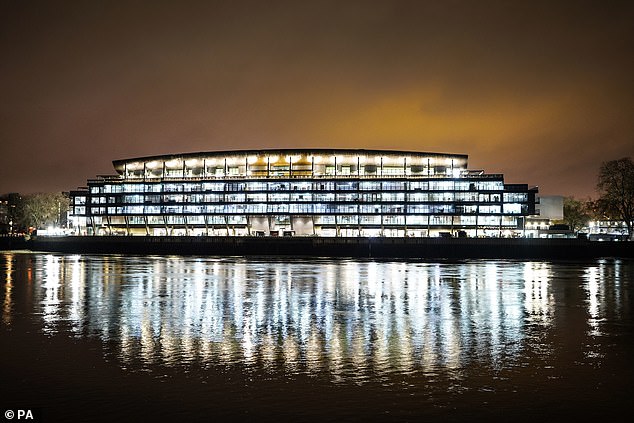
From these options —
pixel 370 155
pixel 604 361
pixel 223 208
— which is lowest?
pixel 604 361

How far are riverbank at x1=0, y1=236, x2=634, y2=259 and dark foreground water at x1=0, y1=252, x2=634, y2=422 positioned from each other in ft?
251

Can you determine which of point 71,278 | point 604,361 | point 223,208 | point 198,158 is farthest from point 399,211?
point 604,361

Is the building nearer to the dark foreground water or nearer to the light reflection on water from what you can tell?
the light reflection on water

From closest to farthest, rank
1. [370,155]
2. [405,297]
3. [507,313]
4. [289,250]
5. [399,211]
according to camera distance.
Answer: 1. [507,313]
2. [405,297]
3. [289,250]
4. [399,211]
5. [370,155]

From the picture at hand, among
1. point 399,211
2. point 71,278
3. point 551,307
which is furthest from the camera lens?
point 399,211

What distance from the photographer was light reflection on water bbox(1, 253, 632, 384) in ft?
80.2

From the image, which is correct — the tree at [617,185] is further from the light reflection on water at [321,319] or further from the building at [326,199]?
the light reflection on water at [321,319]

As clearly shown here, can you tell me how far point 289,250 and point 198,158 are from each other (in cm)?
7769

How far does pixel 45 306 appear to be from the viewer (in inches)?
1578

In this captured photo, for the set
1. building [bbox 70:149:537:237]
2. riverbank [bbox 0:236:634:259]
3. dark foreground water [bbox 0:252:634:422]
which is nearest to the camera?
dark foreground water [bbox 0:252:634:422]

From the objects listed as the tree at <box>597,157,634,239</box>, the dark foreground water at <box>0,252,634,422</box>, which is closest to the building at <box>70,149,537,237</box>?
the tree at <box>597,157,634,239</box>

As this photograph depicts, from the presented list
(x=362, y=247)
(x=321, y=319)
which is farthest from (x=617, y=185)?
(x=321, y=319)

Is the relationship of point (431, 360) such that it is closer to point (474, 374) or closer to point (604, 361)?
point (474, 374)

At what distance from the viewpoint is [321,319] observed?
34.7 m
